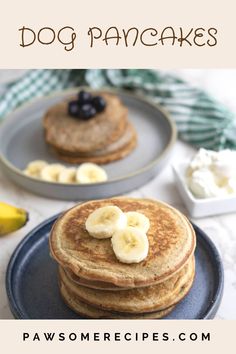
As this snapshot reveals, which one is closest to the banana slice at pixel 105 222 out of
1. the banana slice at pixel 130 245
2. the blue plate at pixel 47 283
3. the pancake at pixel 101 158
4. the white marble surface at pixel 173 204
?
the banana slice at pixel 130 245

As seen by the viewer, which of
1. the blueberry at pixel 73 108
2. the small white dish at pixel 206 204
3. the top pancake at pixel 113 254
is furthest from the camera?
the blueberry at pixel 73 108

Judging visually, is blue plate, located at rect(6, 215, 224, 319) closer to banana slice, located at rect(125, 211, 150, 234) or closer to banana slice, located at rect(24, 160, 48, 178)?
banana slice, located at rect(125, 211, 150, 234)

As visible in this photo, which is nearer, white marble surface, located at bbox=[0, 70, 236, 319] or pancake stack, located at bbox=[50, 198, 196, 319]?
pancake stack, located at bbox=[50, 198, 196, 319]

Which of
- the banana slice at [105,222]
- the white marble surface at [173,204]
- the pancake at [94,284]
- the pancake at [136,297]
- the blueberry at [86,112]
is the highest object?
the banana slice at [105,222]

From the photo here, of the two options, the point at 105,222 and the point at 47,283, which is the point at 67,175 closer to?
the point at 47,283

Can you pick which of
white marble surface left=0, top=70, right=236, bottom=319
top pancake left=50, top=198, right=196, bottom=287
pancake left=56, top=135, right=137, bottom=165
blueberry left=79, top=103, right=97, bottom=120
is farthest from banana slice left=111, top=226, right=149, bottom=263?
blueberry left=79, top=103, right=97, bottom=120

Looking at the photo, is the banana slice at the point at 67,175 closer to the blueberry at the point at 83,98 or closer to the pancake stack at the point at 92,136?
the pancake stack at the point at 92,136
